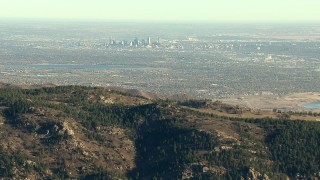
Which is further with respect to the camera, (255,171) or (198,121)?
(198,121)

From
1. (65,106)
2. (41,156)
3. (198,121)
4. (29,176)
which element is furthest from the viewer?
(65,106)

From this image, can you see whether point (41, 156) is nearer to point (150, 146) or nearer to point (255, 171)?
point (150, 146)

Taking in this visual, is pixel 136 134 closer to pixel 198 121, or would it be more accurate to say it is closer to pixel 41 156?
pixel 198 121

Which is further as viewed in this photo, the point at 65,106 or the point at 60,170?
the point at 65,106

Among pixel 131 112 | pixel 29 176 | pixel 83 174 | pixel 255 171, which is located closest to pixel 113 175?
pixel 83 174

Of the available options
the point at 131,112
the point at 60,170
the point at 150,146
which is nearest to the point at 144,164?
the point at 150,146

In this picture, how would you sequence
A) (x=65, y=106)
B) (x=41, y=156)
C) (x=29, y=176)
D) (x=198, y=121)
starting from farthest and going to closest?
(x=65, y=106) < (x=198, y=121) < (x=41, y=156) < (x=29, y=176)
